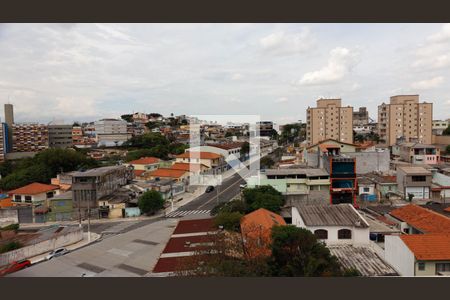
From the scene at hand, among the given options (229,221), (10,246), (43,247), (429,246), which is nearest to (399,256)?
(429,246)

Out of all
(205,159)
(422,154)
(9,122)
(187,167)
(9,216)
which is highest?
(9,122)

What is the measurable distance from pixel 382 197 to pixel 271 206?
9509 mm

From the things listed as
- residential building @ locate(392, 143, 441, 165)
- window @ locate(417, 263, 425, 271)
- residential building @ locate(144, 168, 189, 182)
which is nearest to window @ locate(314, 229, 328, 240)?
window @ locate(417, 263, 425, 271)

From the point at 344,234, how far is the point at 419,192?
A: 38.9ft

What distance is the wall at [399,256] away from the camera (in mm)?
9633

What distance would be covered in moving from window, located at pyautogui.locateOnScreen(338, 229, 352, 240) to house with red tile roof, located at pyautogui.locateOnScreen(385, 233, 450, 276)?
257cm

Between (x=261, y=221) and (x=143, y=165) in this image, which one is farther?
(x=143, y=165)

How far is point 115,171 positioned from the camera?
79.4 ft

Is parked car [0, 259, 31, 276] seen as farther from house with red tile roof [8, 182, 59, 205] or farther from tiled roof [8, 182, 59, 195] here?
tiled roof [8, 182, 59, 195]

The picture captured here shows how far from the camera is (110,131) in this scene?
66.3m

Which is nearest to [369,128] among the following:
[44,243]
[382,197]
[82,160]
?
[382,197]

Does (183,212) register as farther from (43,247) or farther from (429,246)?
(429,246)

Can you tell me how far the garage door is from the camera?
2153cm

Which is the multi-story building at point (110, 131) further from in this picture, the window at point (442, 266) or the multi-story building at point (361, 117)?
the window at point (442, 266)
